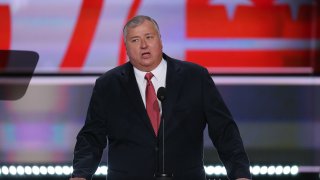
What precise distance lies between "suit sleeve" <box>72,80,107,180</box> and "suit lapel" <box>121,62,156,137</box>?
3.8 inches

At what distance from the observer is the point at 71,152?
153 inches

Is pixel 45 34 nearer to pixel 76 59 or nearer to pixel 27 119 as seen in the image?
pixel 76 59

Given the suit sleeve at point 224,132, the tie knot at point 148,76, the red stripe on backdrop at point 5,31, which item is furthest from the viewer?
the red stripe on backdrop at point 5,31

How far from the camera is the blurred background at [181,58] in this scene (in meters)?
3.86

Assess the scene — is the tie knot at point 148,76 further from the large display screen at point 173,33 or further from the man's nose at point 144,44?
the large display screen at point 173,33

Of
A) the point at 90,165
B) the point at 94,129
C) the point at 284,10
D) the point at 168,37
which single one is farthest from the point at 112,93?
the point at 284,10

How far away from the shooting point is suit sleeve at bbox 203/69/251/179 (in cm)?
206

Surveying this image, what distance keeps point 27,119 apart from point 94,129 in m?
1.80

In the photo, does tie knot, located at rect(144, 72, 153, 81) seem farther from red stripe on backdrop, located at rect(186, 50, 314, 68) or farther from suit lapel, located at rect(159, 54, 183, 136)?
red stripe on backdrop, located at rect(186, 50, 314, 68)

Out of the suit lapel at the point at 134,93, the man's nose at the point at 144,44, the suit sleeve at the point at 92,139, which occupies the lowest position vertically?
the suit sleeve at the point at 92,139

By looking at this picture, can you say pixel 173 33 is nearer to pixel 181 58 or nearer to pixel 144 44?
pixel 181 58

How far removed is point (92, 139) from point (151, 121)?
0.22 metres

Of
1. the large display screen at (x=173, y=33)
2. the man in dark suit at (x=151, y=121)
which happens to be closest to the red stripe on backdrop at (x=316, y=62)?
the large display screen at (x=173, y=33)

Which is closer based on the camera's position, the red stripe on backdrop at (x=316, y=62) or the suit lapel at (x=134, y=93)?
the suit lapel at (x=134, y=93)
